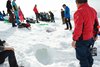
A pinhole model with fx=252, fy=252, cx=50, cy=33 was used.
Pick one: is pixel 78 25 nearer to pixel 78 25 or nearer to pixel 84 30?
pixel 78 25

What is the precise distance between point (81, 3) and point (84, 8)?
0.13m

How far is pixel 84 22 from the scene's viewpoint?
545 cm

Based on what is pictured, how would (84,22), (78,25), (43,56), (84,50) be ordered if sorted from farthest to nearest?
(43,56)
(84,50)
(84,22)
(78,25)

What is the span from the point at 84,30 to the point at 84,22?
0.19 metres

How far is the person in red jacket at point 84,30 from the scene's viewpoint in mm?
5379

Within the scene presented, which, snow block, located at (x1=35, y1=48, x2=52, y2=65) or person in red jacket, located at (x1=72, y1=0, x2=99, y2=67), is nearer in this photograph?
person in red jacket, located at (x1=72, y1=0, x2=99, y2=67)

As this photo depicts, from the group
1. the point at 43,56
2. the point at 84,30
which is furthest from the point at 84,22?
the point at 43,56

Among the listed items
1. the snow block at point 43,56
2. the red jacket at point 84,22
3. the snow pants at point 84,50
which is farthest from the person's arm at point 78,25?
the snow block at point 43,56

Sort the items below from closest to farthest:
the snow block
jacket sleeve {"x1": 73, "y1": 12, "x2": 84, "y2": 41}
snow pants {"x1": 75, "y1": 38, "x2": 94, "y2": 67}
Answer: jacket sleeve {"x1": 73, "y1": 12, "x2": 84, "y2": 41} → snow pants {"x1": 75, "y1": 38, "x2": 94, "y2": 67} → the snow block

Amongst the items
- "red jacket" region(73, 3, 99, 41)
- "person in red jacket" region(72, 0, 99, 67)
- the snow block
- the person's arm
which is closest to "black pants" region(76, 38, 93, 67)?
"person in red jacket" region(72, 0, 99, 67)

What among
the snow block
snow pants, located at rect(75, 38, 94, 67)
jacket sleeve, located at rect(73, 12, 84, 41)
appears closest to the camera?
jacket sleeve, located at rect(73, 12, 84, 41)

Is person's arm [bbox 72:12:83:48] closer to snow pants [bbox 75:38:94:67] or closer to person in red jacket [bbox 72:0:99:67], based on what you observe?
person in red jacket [bbox 72:0:99:67]

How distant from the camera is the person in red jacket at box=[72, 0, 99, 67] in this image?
5379 mm

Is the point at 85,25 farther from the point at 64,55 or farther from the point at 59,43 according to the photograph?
the point at 59,43
